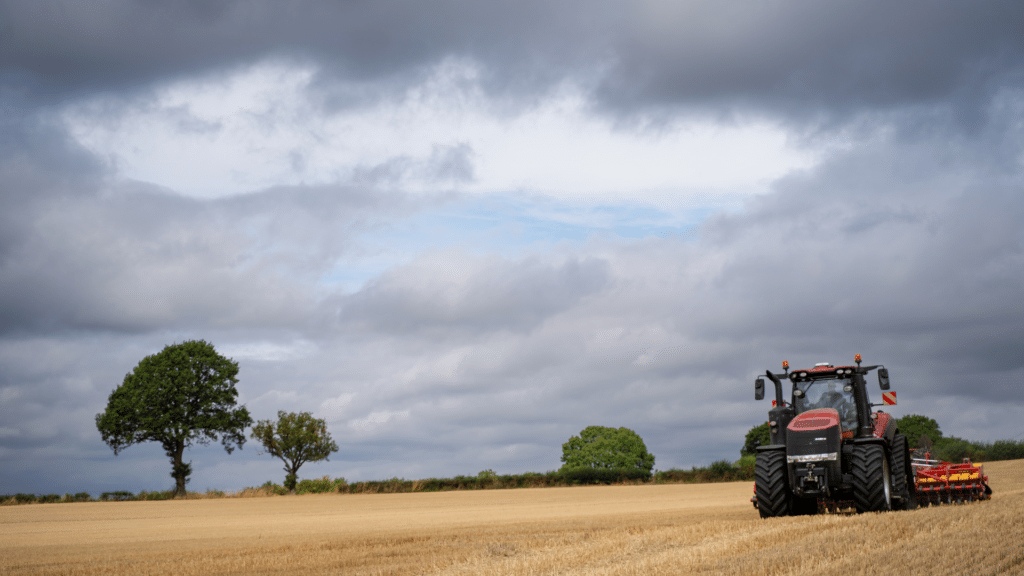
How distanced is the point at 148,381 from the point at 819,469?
182 ft

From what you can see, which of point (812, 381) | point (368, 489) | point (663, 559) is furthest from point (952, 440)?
point (663, 559)

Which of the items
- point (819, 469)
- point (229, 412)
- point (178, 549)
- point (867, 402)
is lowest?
point (178, 549)

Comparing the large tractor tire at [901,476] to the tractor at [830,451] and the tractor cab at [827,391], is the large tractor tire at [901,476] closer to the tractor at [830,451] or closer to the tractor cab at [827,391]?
the tractor at [830,451]

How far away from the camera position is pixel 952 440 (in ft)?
193

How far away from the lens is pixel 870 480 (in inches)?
654

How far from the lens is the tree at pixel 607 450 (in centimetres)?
8719

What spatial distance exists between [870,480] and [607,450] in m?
72.6

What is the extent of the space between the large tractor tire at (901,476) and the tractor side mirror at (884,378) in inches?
54.1

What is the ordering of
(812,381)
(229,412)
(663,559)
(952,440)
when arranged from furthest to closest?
(229,412), (952,440), (812,381), (663,559)

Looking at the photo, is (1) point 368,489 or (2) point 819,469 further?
(1) point 368,489

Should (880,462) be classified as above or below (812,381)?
below

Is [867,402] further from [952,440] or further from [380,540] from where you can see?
[952,440]

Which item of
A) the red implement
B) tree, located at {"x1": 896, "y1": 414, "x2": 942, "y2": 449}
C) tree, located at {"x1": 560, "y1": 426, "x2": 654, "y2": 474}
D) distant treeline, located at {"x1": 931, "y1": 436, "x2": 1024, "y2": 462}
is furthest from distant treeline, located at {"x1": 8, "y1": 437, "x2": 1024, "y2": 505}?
the red implement

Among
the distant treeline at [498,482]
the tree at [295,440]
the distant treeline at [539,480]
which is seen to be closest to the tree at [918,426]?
the distant treeline at [539,480]
